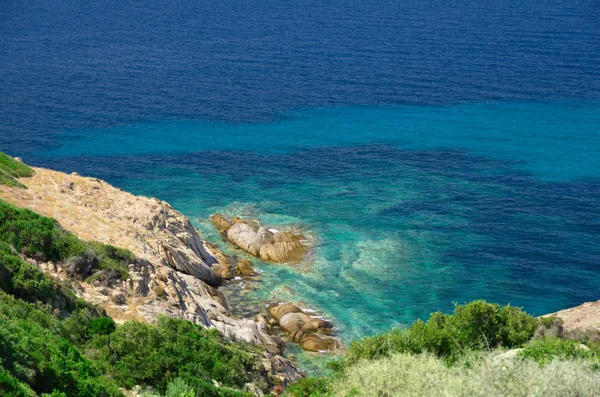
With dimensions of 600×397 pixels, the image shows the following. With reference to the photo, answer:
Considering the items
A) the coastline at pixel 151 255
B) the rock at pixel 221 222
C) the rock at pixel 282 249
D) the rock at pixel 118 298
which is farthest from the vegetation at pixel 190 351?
the rock at pixel 221 222

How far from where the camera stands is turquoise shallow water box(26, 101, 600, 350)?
57.1m

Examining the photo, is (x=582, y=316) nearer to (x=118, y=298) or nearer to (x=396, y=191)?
(x=118, y=298)

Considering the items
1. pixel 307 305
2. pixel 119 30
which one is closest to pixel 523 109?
pixel 307 305

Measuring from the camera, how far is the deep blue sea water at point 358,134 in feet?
197

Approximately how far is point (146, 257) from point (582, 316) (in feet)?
96.3

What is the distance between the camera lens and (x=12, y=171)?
5328 cm

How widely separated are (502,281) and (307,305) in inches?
638

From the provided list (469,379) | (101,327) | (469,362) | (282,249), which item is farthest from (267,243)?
(469,379)

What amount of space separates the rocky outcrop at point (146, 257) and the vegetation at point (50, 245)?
76 centimetres

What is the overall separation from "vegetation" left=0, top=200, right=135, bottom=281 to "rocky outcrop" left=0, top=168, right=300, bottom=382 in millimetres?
756

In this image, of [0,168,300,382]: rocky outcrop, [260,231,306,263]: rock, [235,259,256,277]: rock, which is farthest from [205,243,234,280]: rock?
[260,231,306,263]: rock

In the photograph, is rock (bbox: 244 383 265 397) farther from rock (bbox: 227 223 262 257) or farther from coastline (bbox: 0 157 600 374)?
rock (bbox: 227 223 262 257)

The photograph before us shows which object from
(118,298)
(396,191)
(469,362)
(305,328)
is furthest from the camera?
(396,191)

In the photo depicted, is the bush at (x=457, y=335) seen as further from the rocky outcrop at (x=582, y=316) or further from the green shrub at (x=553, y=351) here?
the rocky outcrop at (x=582, y=316)
